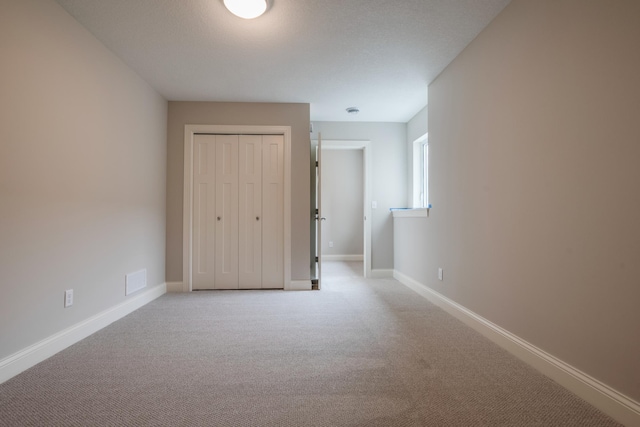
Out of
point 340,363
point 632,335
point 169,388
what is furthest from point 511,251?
point 169,388

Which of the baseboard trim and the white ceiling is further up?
the white ceiling

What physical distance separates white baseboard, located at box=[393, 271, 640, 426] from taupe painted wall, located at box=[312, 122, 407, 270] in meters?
1.97

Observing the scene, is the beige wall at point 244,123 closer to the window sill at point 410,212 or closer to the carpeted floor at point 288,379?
the carpeted floor at point 288,379

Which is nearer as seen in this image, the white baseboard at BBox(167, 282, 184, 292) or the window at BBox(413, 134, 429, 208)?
the white baseboard at BBox(167, 282, 184, 292)

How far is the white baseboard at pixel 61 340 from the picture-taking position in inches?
65.8

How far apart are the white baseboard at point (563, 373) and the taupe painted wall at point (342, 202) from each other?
398 centimetres

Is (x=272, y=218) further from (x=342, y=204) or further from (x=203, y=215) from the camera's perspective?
(x=342, y=204)

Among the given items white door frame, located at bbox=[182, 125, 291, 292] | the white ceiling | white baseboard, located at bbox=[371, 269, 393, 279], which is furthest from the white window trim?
white door frame, located at bbox=[182, 125, 291, 292]

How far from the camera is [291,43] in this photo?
97.3 inches

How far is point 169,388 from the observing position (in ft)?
5.04

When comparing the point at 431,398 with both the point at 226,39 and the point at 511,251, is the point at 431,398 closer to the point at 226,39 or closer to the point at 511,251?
the point at 511,251

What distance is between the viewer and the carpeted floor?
1.32 meters

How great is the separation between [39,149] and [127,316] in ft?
5.14

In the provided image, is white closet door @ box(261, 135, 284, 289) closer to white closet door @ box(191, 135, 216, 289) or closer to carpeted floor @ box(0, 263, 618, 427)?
white closet door @ box(191, 135, 216, 289)
